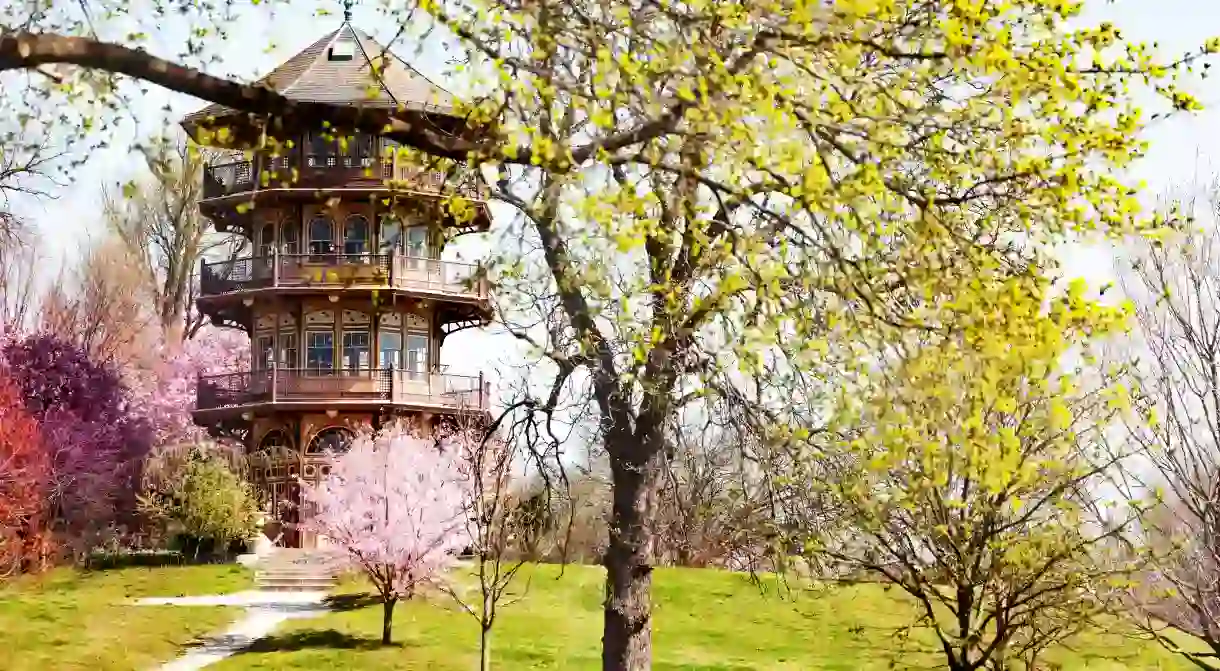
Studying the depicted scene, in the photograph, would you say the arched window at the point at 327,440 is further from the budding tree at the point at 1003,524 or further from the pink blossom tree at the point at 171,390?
the budding tree at the point at 1003,524

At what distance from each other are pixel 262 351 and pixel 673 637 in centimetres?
1738

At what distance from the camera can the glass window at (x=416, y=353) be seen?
36.8m

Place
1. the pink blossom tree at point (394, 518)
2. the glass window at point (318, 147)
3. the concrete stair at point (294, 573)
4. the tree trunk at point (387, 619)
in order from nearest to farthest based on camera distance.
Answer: the tree trunk at point (387, 619) → the pink blossom tree at point (394, 518) → the concrete stair at point (294, 573) → the glass window at point (318, 147)

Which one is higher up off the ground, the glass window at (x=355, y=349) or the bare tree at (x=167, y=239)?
the bare tree at (x=167, y=239)

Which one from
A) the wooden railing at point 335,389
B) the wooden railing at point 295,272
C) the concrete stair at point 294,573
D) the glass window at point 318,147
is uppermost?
the glass window at point 318,147

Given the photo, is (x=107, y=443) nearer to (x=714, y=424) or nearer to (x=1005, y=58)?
(x=714, y=424)

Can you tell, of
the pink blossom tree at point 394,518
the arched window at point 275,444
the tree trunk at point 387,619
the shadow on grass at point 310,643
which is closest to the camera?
the shadow on grass at point 310,643

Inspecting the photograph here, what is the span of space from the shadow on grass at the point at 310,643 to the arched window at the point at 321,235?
50.5 feet

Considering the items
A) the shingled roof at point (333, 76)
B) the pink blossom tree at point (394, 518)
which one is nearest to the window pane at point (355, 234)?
the shingled roof at point (333, 76)

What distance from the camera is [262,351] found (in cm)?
3706

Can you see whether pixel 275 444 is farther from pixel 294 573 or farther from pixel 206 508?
pixel 294 573

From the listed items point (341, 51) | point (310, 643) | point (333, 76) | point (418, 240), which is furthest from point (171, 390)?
point (310, 643)

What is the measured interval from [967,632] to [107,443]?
86.6ft

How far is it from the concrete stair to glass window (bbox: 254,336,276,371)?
6648 millimetres
